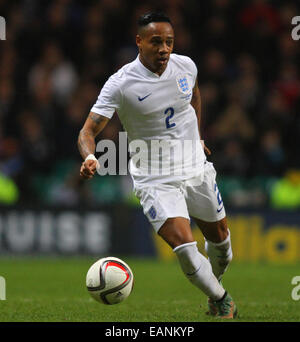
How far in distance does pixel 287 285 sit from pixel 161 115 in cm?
353

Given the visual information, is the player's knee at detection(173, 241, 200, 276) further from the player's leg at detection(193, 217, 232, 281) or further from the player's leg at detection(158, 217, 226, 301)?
the player's leg at detection(193, 217, 232, 281)

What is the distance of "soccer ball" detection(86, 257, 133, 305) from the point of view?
6.68 m

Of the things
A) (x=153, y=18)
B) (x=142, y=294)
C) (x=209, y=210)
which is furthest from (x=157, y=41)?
(x=142, y=294)

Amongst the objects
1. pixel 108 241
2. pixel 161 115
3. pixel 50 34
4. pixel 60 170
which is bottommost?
pixel 108 241

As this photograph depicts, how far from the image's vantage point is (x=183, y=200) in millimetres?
6656

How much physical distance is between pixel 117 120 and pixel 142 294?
591cm

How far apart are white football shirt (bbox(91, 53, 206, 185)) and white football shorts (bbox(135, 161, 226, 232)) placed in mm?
67

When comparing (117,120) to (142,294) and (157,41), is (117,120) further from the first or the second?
(157,41)

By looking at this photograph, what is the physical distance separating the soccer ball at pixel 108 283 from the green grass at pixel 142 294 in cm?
17

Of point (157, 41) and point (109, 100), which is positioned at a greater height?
point (157, 41)

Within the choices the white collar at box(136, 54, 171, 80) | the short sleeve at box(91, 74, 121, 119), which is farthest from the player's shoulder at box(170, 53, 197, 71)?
the short sleeve at box(91, 74, 121, 119)
